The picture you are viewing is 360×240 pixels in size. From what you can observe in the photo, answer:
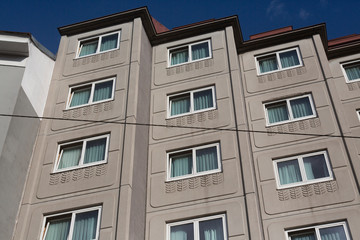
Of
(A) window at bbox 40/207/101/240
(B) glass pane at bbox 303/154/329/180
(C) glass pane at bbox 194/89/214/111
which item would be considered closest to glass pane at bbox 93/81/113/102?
(C) glass pane at bbox 194/89/214/111

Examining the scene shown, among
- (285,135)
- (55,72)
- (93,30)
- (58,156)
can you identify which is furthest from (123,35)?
(285,135)

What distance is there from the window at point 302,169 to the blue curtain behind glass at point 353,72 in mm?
5394

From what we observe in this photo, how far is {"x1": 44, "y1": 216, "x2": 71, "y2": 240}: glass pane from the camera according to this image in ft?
45.9

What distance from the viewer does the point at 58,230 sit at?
14.2 meters

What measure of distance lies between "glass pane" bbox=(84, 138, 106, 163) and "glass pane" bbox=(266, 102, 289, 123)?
609 cm

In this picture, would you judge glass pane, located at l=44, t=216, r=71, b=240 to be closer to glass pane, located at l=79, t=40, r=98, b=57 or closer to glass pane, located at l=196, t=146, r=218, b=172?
glass pane, located at l=196, t=146, r=218, b=172

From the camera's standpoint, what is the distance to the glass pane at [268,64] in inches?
768

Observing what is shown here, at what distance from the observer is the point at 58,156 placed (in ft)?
53.5

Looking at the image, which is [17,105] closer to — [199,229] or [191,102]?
[191,102]

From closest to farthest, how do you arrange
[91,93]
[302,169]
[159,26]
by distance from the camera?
1. [302,169]
2. [91,93]
3. [159,26]

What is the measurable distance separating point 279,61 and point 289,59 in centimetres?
44

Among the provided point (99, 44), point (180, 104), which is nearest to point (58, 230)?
point (180, 104)

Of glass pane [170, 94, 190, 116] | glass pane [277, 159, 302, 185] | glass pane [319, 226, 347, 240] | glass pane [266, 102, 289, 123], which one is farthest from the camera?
glass pane [170, 94, 190, 116]

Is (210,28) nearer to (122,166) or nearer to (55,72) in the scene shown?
(55,72)
